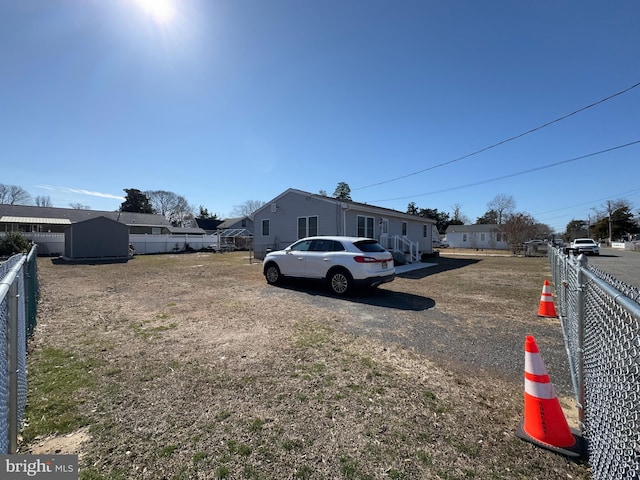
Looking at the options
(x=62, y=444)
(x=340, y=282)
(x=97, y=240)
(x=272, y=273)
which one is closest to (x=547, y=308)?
(x=340, y=282)

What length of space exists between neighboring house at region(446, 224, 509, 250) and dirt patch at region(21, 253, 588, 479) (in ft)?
139

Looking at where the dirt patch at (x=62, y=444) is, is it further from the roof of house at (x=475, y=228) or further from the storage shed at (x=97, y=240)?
the roof of house at (x=475, y=228)

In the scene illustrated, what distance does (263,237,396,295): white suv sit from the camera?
741cm

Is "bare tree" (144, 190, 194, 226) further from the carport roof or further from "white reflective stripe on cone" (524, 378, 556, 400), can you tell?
"white reflective stripe on cone" (524, 378, 556, 400)

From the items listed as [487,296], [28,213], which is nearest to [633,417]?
[487,296]

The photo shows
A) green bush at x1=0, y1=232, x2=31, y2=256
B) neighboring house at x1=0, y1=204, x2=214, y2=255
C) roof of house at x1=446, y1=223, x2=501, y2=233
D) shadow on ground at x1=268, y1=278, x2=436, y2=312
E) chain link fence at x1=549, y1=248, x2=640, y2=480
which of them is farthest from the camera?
roof of house at x1=446, y1=223, x2=501, y2=233

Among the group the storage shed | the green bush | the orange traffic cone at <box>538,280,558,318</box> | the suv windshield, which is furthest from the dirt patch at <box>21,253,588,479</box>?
the green bush

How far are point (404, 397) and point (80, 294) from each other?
8.92 meters

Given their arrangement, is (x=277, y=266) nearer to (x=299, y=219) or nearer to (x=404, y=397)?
(x=404, y=397)

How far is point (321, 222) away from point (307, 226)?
1127mm

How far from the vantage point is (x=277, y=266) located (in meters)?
9.12

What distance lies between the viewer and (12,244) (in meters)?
17.7

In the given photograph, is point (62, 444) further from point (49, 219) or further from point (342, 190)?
point (342, 190)

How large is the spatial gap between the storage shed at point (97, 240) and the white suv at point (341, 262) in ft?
55.2
